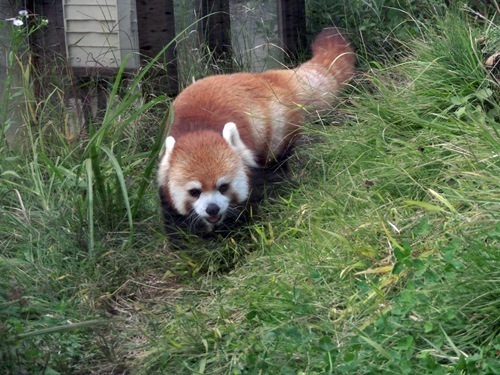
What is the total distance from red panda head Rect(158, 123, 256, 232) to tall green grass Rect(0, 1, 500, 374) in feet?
0.62

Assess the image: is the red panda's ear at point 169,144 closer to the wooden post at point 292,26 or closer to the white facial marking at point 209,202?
the white facial marking at point 209,202

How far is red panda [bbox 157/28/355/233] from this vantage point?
17.1 ft

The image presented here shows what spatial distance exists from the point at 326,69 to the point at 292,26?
1084 millimetres

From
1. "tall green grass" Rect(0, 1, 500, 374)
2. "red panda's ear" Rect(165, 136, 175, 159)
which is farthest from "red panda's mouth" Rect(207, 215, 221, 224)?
"red panda's ear" Rect(165, 136, 175, 159)

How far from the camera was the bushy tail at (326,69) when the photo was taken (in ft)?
19.0

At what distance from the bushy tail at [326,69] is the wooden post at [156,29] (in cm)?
112

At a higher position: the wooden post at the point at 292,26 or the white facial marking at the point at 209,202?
the wooden post at the point at 292,26

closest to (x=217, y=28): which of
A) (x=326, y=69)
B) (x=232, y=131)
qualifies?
(x=326, y=69)

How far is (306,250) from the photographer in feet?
13.9

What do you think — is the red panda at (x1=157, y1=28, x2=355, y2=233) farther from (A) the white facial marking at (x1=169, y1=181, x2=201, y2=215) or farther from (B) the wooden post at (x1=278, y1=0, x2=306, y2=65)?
(B) the wooden post at (x1=278, y1=0, x2=306, y2=65)

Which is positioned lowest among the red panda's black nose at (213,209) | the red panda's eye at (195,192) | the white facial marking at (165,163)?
the red panda's black nose at (213,209)

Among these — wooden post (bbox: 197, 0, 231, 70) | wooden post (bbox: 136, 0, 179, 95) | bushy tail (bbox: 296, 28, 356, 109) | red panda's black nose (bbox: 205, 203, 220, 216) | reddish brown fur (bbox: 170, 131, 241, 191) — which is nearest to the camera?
red panda's black nose (bbox: 205, 203, 220, 216)

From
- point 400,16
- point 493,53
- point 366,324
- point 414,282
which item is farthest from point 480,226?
point 400,16

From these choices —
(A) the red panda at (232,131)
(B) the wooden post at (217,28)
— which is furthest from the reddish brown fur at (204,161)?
(B) the wooden post at (217,28)
